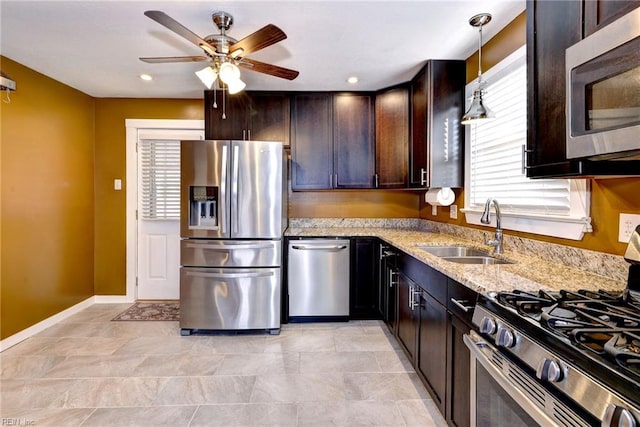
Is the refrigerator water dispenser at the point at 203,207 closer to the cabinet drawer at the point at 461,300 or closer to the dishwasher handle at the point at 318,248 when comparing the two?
the dishwasher handle at the point at 318,248

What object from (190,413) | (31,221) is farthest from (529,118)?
(31,221)

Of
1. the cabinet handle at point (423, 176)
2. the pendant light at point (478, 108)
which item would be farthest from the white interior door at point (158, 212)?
the pendant light at point (478, 108)

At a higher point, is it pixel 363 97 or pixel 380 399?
pixel 363 97

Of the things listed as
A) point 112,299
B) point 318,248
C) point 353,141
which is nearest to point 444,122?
point 353,141

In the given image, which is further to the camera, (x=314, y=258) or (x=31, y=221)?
(x=314, y=258)

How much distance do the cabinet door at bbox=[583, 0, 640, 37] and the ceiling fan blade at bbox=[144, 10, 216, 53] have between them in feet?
5.97

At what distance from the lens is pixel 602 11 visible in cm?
102

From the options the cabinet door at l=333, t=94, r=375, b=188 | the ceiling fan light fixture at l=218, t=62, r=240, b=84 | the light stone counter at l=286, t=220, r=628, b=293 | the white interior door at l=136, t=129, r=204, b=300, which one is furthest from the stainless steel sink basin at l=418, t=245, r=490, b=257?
the white interior door at l=136, t=129, r=204, b=300

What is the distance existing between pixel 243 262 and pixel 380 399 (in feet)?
5.27

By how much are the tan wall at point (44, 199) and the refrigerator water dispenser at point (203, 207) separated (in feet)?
4.89

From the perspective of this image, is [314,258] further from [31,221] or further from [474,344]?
[31,221]

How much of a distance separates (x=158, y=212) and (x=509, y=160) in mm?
3716

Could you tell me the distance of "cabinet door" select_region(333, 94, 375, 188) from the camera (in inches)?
139

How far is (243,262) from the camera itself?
2.94 metres
